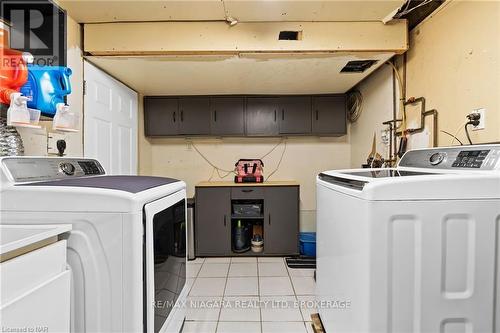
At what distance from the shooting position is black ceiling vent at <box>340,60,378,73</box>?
2346mm

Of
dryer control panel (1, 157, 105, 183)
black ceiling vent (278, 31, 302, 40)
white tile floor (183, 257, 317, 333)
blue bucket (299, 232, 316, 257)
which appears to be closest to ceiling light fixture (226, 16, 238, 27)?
black ceiling vent (278, 31, 302, 40)

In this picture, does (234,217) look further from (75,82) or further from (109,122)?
(75,82)

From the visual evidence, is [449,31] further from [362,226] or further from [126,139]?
[126,139]

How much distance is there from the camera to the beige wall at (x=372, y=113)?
8.08 ft

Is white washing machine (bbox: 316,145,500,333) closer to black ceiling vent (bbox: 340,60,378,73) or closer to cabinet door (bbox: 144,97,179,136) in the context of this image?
black ceiling vent (bbox: 340,60,378,73)

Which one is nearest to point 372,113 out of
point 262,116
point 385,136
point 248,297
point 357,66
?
point 385,136

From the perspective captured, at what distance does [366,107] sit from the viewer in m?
2.96

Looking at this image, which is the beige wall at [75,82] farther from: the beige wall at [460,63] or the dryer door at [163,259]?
the beige wall at [460,63]

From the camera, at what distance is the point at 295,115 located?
337cm

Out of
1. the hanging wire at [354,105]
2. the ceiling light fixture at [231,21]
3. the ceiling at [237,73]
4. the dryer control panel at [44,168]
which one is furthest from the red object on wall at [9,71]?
the hanging wire at [354,105]

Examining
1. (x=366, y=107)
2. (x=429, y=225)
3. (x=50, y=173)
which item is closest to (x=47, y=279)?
(x=50, y=173)

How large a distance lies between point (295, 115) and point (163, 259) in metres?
2.60

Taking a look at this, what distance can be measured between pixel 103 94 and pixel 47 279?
1.87m

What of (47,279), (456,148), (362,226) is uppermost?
(456,148)
